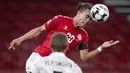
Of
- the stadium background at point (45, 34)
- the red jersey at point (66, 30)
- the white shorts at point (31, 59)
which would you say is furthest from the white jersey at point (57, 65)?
the stadium background at point (45, 34)

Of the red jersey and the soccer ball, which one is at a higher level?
the soccer ball

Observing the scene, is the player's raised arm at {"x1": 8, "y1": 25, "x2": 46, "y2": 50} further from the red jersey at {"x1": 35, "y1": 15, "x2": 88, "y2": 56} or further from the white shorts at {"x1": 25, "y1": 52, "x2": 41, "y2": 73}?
the white shorts at {"x1": 25, "y1": 52, "x2": 41, "y2": 73}

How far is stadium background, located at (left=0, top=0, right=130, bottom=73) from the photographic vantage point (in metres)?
11.3

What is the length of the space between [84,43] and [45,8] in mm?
5434

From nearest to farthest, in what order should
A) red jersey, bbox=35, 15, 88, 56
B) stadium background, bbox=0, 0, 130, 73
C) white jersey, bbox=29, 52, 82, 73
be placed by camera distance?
white jersey, bbox=29, 52, 82, 73, red jersey, bbox=35, 15, 88, 56, stadium background, bbox=0, 0, 130, 73

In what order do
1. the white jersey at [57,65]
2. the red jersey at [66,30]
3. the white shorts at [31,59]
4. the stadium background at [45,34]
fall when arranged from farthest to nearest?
the stadium background at [45,34] < the red jersey at [66,30] < the white shorts at [31,59] < the white jersey at [57,65]

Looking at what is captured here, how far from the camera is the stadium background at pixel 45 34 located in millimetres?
11266

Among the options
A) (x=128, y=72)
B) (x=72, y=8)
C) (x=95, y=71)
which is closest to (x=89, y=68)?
(x=95, y=71)

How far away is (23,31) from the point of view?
38.1ft

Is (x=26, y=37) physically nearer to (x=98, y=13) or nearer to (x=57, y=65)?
(x=98, y=13)

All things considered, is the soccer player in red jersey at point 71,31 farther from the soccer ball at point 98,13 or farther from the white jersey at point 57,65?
the white jersey at point 57,65

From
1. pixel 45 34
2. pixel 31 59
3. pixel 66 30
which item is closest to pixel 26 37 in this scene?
pixel 31 59

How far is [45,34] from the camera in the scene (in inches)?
464

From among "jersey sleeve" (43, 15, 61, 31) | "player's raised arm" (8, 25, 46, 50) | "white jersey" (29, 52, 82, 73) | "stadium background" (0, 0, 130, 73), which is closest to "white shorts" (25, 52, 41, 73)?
"player's raised arm" (8, 25, 46, 50)
